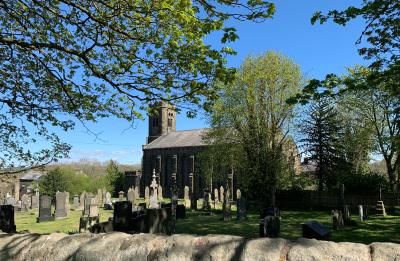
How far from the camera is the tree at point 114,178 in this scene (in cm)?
5859

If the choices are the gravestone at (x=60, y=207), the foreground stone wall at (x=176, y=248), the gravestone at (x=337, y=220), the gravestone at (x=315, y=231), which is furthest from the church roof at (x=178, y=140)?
the foreground stone wall at (x=176, y=248)

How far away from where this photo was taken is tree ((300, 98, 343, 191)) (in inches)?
1369

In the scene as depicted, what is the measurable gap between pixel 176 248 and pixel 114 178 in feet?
191

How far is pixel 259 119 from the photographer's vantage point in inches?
1116

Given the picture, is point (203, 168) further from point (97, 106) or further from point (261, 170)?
point (97, 106)

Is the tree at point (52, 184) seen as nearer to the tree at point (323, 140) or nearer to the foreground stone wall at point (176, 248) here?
the tree at point (323, 140)

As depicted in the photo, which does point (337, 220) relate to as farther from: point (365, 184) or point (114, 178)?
point (114, 178)

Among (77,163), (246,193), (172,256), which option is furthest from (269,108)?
(77,163)

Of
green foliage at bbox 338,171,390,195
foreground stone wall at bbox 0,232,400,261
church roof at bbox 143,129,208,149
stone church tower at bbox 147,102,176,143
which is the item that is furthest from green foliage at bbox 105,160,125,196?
foreground stone wall at bbox 0,232,400,261

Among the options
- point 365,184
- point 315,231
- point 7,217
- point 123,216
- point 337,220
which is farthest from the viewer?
point 365,184

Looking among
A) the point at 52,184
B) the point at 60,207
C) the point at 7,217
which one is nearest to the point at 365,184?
the point at 60,207

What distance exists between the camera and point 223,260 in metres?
3.62

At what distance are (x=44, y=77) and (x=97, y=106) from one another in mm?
1468

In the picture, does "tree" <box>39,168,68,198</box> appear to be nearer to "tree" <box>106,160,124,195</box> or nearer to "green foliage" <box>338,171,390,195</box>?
"tree" <box>106,160,124,195</box>
